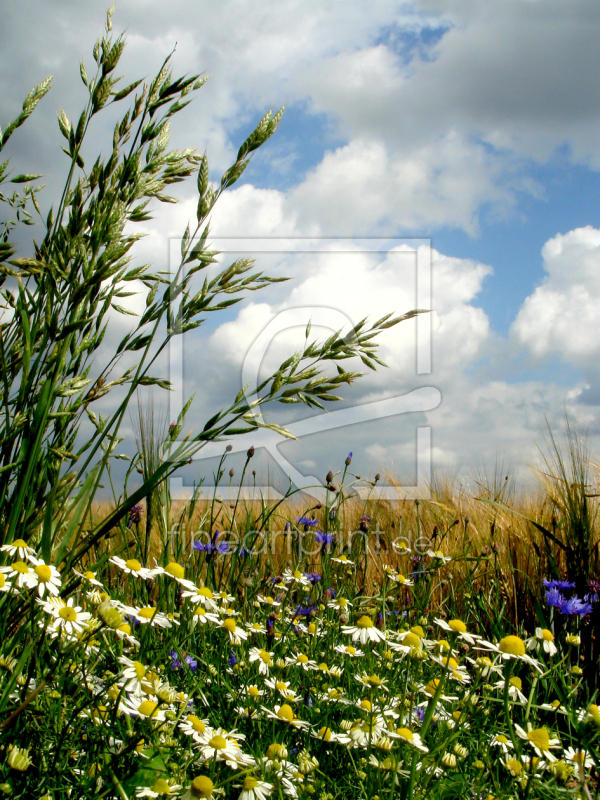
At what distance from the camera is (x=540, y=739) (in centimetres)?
116

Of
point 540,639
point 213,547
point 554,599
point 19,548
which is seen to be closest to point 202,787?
point 19,548

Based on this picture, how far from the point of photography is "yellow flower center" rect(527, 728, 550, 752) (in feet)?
3.76

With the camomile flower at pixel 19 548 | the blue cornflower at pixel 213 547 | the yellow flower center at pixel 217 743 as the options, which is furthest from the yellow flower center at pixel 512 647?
the blue cornflower at pixel 213 547

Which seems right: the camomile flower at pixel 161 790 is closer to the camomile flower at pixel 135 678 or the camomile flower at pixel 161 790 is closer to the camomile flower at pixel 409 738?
the camomile flower at pixel 135 678

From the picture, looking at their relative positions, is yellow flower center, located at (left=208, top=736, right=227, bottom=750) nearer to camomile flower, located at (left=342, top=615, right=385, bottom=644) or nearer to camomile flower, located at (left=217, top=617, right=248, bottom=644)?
camomile flower, located at (left=217, top=617, right=248, bottom=644)

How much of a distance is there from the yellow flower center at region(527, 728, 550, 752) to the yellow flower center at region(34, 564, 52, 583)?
38.8 inches

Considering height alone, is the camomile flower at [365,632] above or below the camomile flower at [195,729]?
above

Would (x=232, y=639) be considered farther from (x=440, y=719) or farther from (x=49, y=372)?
(x=49, y=372)

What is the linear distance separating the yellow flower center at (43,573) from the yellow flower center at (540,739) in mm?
986

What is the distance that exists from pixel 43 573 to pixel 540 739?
1009 mm

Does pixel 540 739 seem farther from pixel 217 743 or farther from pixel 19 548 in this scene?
pixel 19 548

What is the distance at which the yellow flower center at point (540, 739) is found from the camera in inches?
45.1

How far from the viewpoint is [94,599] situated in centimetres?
132

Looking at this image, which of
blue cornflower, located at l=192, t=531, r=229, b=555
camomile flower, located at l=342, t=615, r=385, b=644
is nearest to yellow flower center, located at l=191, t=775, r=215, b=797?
camomile flower, located at l=342, t=615, r=385, b=644
